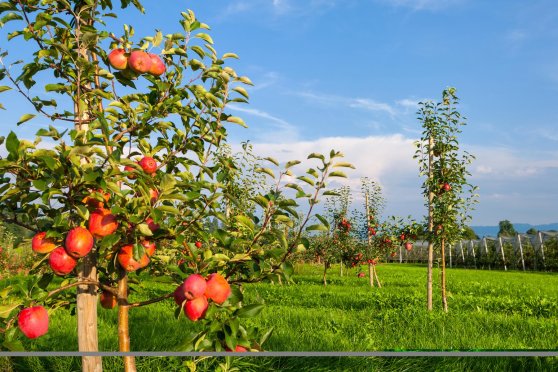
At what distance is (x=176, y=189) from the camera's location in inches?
100

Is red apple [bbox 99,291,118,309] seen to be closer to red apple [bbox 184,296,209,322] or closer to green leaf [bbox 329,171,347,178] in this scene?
red apple [bbox 184,296,209,322]

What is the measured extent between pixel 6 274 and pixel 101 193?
15.2 m

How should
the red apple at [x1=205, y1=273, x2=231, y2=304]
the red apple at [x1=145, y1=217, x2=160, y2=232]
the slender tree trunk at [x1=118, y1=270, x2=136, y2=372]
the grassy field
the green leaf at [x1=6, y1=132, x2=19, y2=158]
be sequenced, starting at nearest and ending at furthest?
the green leaf at [x1=6, y1=132, x2=19, y2=158] → the red apple at [x1=205, y1=273, x2=231, y2=304] → the red apple at [x1=145, y1=217, x2=160, y2=232] → the slender tree trunk at [x1=118, y1=270, x2=136, y2=372] → the grassy field

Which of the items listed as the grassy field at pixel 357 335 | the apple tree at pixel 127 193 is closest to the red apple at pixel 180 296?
the apple tree at pixel 127 193

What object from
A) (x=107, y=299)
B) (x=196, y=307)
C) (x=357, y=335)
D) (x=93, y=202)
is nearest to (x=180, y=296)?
(x=196, y=307)

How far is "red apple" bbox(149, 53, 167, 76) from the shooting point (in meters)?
2.94

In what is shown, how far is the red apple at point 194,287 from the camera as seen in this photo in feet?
7.87

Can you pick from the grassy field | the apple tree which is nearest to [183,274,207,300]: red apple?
the apple tree

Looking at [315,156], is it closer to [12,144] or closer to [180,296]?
[180,296]

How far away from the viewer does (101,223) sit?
259cm

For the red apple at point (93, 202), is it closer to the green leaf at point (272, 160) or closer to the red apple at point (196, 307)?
the red apple at point (196, 307)

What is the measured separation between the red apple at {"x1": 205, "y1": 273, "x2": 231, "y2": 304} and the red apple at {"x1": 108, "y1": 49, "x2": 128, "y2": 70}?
132cm

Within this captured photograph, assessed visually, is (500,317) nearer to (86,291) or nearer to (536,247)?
(86,291)

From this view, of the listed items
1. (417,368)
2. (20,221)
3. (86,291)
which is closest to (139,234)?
(86,291)
